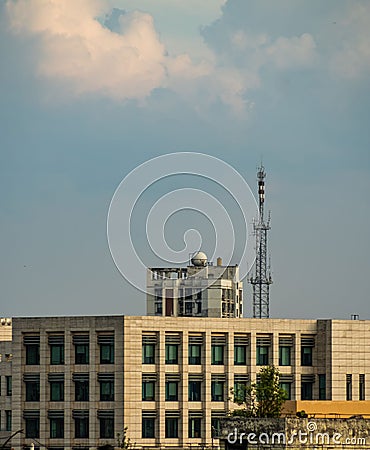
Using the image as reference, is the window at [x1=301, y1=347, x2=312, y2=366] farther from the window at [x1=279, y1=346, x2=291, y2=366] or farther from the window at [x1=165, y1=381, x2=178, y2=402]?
the window at [x1=165, y1=381, x2=178, y2=402]

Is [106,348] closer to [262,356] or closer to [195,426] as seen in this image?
[195,426]

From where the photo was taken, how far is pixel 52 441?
13650cm

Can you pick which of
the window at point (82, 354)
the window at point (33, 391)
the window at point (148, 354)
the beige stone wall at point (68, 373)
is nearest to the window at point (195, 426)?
the window at point (148, 354)

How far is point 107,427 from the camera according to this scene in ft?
445

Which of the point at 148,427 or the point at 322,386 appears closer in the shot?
the point at 148,427

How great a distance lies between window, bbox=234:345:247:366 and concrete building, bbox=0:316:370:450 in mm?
99

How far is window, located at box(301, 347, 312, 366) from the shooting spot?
14288cm

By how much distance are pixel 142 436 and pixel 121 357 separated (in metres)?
7.73

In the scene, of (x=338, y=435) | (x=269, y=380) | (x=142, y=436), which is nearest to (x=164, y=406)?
(x=142, y=436)

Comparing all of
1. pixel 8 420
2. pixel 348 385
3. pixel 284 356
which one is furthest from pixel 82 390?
pixel 348 385

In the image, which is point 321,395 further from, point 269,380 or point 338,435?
point 338,435

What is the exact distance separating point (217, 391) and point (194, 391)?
A: 2415 mm

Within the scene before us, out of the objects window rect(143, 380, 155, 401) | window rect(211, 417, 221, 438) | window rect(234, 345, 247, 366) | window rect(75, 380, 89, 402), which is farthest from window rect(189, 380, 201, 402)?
window rect(75, 380, 89, 402)

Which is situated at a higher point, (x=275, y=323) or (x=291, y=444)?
(x=275, y=323)
